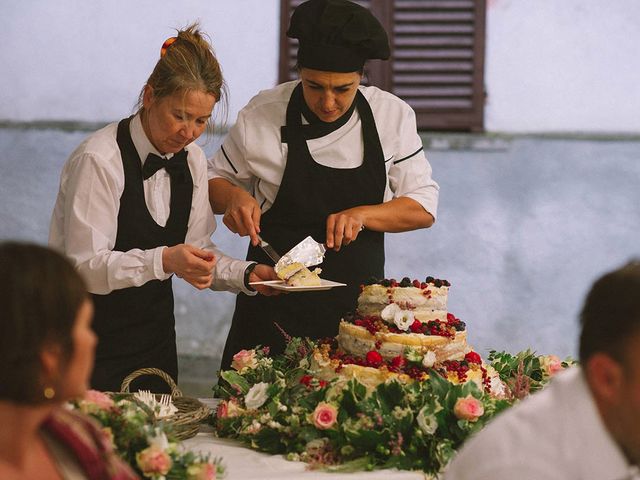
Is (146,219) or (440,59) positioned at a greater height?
(440,59)

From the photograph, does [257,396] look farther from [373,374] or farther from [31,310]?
[31,310]

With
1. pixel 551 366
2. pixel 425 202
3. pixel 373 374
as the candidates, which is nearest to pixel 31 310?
pixel 373 374

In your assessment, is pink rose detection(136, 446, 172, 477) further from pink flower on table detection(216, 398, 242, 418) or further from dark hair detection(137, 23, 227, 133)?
dark hair detection(137, 23, 227, 133)

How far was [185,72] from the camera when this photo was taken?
2.92 metres

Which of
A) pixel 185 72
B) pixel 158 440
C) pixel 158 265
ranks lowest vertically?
pixel 158 440

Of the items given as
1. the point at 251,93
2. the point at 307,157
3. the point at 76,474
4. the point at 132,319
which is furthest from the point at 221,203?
the point at 251,93

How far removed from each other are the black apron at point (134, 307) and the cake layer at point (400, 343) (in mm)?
686

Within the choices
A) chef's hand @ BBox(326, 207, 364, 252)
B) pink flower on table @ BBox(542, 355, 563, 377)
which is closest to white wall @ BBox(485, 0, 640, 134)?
chef's hand @ BBox(326, 207, 364, 252)

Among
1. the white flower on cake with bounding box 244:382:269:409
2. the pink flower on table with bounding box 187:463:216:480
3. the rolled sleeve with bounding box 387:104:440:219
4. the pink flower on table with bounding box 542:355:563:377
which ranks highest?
the rolled sleeve with bounding box 387:104:440:219

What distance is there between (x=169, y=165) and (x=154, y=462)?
1.26 metres

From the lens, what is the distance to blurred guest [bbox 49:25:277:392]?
9.37ft

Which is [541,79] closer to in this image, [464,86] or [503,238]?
[464,86]

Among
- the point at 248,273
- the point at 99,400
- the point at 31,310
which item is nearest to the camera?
the point at 31,310

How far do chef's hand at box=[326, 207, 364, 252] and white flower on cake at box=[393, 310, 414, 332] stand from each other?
0.50 meters
